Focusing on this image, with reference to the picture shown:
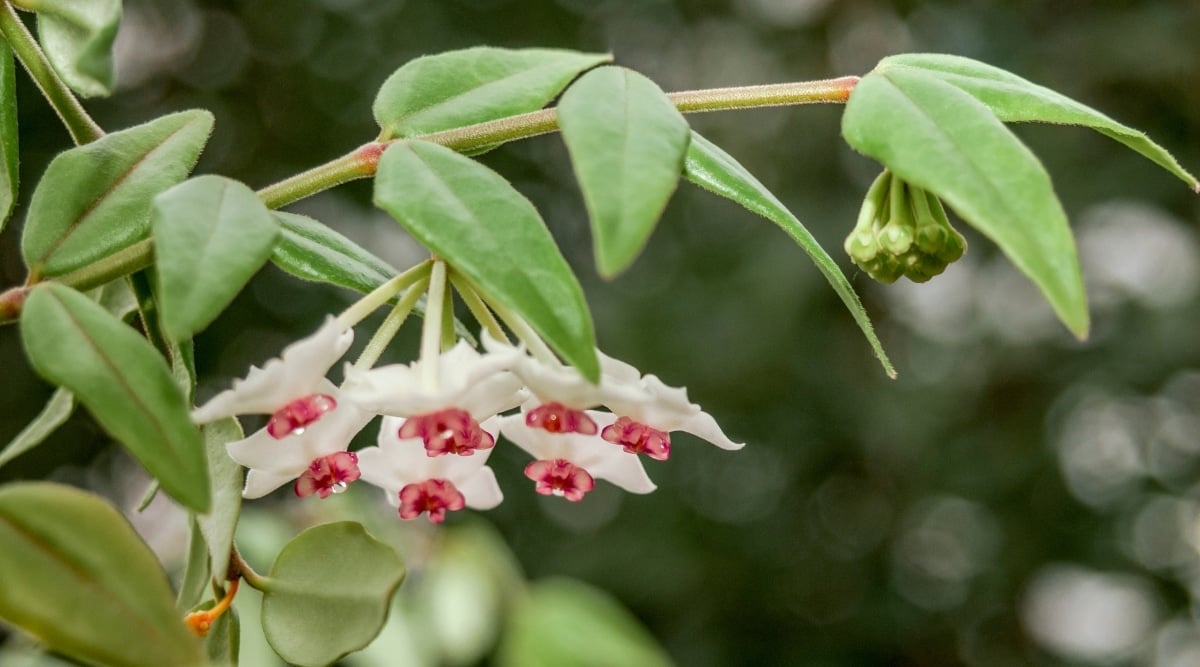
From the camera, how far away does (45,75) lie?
0.54 m

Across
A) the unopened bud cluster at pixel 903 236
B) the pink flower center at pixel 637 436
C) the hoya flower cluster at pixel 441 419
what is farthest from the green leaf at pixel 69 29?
the unopened bud cluster at pixel 903 236

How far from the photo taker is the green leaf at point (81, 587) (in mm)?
389

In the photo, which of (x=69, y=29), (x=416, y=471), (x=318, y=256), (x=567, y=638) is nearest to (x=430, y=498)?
(x=416, y=471)

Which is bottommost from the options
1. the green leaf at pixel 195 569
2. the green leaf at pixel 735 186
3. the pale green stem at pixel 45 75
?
the green leaf at pixel 195 569

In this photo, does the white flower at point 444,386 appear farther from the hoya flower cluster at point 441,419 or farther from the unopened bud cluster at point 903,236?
the unopened bud cluster at point 903,236

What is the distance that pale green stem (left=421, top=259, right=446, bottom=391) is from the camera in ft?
1.52

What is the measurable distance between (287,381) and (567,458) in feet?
0.43

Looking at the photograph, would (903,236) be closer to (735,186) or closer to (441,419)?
(735,186)

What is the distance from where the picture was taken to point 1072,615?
2678 millimetres

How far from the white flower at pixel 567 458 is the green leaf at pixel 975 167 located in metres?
0.16

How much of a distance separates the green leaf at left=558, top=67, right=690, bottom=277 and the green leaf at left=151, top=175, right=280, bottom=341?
4.6 inches

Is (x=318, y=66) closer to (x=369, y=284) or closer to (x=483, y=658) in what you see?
(x=483, y=658)

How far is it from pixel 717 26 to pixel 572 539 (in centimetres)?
118

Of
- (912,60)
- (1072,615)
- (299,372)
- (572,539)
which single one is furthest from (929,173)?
(1072,615)
